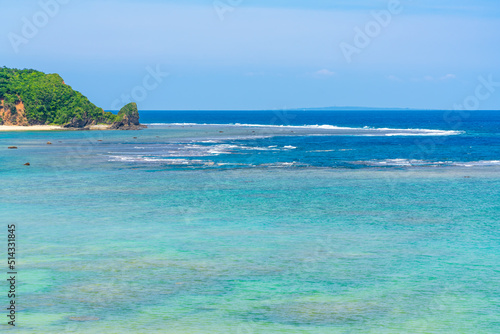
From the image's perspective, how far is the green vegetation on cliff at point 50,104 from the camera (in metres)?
159

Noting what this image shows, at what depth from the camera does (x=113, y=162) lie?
206 feet

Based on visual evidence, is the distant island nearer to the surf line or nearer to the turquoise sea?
the turquoise sea

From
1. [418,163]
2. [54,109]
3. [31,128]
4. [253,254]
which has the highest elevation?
[54,109]

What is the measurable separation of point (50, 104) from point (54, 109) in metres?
1.95

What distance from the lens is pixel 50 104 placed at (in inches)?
6314

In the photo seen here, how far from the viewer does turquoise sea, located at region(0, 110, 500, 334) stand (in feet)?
53.4

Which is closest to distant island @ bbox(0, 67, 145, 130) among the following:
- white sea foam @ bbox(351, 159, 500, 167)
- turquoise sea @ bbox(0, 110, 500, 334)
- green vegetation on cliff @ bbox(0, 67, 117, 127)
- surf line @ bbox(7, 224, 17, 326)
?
green vegetation on cliff @ bbox(0, 67, 117, 127)

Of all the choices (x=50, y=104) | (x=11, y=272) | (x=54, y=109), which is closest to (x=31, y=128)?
(x=50, y=104)

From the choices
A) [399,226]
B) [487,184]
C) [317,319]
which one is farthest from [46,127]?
[317,319]

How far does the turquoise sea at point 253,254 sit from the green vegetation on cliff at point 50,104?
11448 centimetres

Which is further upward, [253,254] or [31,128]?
[31,128]

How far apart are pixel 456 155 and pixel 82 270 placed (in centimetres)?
6551

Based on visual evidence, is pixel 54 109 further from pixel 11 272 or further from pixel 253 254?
pixel 253 254

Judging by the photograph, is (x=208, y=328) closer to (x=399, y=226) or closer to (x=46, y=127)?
(x=399, y=226)
